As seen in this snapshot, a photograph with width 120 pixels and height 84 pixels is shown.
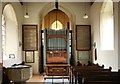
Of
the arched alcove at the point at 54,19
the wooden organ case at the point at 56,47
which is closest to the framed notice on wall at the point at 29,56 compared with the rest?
the wooden organ case at the point at 56,47

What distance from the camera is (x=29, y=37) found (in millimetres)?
13484

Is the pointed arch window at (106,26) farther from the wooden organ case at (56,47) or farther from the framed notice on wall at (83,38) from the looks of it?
the wooden organ case at (56,47)

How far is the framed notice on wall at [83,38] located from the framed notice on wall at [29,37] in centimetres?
224

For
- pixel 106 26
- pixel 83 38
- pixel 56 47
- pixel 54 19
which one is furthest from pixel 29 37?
pixel 54 19

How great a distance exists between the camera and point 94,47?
1251 cm

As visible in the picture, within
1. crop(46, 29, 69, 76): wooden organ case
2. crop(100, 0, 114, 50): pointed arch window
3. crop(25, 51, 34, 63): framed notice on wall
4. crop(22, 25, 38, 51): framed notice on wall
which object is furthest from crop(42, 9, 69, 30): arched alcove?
crop(100, 0, 114, 50): pointed arch window

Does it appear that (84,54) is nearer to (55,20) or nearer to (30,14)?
(30,14)

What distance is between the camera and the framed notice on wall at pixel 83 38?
13.5 m

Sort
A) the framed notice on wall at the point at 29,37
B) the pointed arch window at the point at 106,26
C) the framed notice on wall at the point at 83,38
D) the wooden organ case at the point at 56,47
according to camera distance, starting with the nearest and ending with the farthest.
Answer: the pointed arch window at the point at 106,26 → the framed notice on wall at the point at 29,37 → the framed notice on wall at the point at 83,38 → the wooden organ case at the point at 56,47

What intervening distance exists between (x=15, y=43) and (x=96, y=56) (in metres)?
3.89

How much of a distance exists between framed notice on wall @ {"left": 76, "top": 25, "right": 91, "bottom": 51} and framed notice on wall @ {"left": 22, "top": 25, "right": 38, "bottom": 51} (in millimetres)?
2243

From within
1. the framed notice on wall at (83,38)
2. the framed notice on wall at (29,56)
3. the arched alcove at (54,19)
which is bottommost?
the framed notice on wall at (29,56)

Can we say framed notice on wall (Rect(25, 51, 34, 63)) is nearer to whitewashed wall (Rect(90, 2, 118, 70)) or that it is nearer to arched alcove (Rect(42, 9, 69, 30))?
whitewashed wall (Rect(90, 2, 118, 70))

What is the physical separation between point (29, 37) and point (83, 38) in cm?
287
